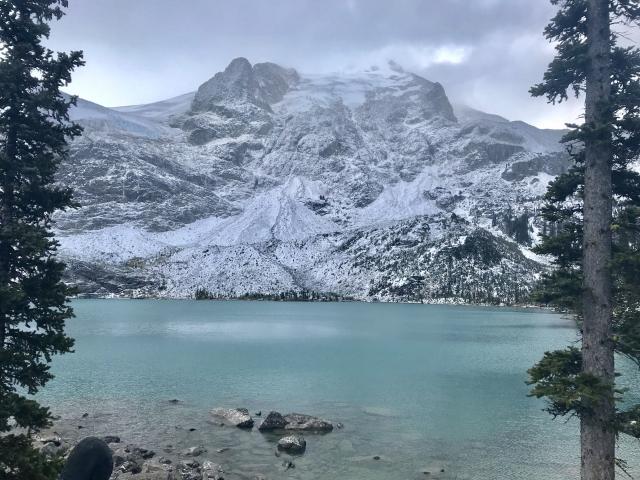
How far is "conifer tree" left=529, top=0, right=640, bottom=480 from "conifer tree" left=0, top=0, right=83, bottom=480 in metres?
16.5

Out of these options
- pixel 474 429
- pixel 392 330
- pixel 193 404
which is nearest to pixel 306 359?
pixel 193 404

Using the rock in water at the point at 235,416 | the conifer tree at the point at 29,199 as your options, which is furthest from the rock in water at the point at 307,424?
the conifer tree at the point at 29,199

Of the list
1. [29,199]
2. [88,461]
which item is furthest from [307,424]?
[88,461]

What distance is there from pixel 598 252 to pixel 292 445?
27242 millimetres

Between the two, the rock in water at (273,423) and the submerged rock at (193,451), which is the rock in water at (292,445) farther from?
the submerged rock at (193,451)

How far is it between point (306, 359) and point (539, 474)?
182ft

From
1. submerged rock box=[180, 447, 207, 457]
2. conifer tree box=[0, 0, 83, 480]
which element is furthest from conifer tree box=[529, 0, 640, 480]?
submerged rock box=[180, 447, 207, 457]

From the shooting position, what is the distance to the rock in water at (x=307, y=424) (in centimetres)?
4175

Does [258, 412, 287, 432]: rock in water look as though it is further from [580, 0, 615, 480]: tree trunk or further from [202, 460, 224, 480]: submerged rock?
[580, 0, 615, 480]: tree trunk

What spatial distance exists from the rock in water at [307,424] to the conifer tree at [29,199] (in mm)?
27616

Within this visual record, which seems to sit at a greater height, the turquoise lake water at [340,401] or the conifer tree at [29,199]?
the conifer tree at [29,199]

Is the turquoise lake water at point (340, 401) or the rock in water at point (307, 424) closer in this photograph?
the turquoise lake water at point (340, 401)

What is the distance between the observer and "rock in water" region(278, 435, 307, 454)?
3634cm

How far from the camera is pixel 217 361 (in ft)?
266
